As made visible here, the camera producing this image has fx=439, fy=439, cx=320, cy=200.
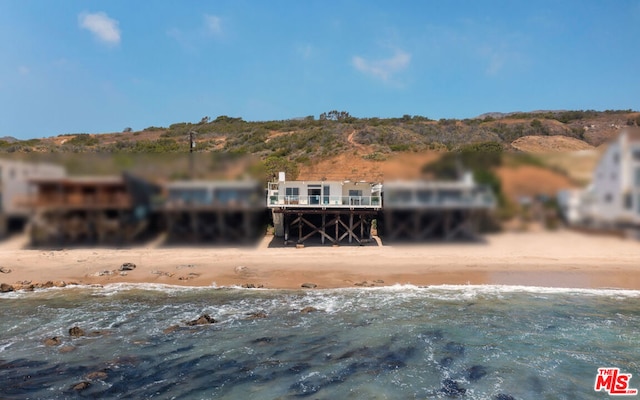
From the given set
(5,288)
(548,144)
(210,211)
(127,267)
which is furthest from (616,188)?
(548,144)

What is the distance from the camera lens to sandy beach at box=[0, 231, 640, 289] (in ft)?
60.7

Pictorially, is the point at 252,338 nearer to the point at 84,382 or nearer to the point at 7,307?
the point at 84,382

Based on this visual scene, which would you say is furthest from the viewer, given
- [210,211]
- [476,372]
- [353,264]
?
[210,211]

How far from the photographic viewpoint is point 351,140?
179ft

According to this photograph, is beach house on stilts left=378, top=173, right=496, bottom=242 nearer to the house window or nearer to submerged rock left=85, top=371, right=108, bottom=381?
the house window

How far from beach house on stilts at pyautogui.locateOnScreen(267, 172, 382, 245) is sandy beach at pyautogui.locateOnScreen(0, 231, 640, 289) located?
5.63ft

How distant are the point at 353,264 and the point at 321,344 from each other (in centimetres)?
1028

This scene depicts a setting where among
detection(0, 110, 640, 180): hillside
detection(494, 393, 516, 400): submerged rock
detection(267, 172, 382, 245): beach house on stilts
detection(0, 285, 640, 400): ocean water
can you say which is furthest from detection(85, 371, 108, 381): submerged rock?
detection(0, 110, 640, 180): hillside

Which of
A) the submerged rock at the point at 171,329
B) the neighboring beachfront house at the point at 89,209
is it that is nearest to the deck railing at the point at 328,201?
the neighboring beachfront house at the point at 89,209

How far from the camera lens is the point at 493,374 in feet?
30.3

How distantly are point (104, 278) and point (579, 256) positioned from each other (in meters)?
21.8

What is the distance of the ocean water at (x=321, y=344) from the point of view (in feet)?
28.0

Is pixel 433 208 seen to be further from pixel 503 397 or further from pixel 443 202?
pixel 503 397

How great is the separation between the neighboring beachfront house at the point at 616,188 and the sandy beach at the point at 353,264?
6.80 feet
